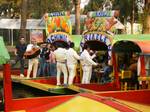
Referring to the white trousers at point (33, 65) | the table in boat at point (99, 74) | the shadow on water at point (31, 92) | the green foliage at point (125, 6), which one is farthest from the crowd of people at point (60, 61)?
the green foliage at point (125, 6)

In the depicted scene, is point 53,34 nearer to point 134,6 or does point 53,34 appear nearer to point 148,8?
point 148,8

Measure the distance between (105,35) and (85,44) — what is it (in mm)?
707

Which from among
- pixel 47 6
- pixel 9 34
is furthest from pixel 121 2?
pixel 9 34

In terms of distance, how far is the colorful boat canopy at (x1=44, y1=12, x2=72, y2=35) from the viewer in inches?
675

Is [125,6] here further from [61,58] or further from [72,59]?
[72,59]

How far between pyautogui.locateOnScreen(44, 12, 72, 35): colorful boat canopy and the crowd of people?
2.11ft

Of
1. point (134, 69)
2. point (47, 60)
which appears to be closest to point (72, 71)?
point (47, 60)

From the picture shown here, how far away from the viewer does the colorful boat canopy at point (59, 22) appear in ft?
56.3

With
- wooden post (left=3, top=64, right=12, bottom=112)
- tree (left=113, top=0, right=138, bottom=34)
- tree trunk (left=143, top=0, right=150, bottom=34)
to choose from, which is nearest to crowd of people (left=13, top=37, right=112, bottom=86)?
wooden post (left=3, top=64, right=12, bottom=112)

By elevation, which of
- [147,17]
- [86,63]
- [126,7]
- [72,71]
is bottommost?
[72,71]

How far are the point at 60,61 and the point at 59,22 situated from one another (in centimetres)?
241

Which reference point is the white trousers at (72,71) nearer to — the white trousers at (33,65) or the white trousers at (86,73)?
the white trousers at (86,73)

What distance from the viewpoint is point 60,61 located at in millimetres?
15438

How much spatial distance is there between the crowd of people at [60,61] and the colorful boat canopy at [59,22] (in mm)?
642
